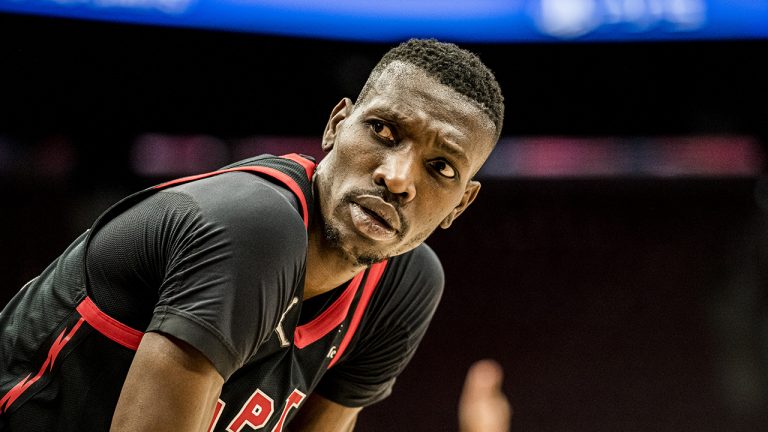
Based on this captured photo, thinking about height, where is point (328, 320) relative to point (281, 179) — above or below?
below

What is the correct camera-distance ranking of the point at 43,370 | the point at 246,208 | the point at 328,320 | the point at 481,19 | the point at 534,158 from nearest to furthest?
1. the point at 246,208
2. the point at 43,370
3. the point at 328,320
4. the point at 481,19
5. the point at 534,158

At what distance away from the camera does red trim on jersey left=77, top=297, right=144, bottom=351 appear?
127 cm

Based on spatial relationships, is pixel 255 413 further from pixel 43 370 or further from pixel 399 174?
pixel 399 174

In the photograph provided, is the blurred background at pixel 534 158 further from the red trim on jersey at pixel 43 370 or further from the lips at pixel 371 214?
the red trim on jersey at pixel 43 370

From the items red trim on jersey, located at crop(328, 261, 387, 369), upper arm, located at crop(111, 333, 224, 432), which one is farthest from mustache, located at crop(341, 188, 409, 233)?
upper arm, located at crop(111, 333, 224, 432)

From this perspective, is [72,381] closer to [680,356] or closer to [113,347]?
[113,347]

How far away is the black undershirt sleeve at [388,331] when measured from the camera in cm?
189

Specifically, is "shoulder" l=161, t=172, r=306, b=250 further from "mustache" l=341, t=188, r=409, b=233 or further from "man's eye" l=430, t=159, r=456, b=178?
"man's eye" l=430, t=159, r=456, b=178

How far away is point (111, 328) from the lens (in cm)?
127

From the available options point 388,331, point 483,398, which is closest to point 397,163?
point 388,331

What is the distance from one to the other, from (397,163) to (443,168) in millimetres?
116

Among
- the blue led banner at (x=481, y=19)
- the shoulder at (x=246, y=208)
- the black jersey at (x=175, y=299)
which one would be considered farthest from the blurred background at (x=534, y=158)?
the shoulder at (x=246, y=208)

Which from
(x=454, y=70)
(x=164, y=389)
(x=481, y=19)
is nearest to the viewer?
(x=164, y=389)

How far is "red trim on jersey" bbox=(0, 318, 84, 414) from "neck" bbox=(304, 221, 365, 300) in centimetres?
42
